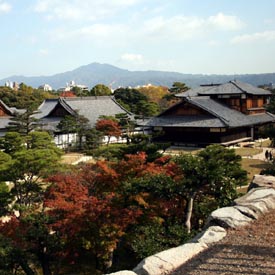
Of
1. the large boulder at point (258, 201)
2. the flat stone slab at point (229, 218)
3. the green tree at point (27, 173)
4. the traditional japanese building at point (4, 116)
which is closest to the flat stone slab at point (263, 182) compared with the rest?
the large boulder at point (258, 201)

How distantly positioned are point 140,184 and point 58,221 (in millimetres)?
2540

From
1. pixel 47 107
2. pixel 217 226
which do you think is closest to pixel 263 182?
pixel 217 226

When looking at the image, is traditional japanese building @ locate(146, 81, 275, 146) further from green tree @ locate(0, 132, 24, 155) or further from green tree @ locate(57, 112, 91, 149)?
green tree @ locate(0, 132, 24, 155)

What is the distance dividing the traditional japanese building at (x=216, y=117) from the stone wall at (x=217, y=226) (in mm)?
23797

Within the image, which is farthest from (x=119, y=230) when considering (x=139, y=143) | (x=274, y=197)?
(x=139, y=143)

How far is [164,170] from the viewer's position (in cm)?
1289

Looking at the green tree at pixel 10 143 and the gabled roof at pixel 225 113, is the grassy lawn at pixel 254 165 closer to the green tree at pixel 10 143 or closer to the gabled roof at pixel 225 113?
the gabled roof at pixel 225 113

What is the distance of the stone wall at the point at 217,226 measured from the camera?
265 inches

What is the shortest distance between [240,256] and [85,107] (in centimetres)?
3557

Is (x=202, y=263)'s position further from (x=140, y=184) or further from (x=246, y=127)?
(x=246, y=127)

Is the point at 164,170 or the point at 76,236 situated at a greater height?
the point at 164,170

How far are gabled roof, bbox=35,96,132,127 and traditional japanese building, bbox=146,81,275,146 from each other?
6.25m

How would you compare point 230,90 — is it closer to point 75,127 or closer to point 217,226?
point 75,127

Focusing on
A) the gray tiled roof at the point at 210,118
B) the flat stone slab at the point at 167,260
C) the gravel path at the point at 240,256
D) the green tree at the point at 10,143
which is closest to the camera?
the gravel path at the point at 240,256
